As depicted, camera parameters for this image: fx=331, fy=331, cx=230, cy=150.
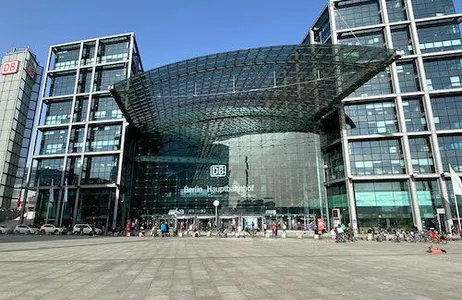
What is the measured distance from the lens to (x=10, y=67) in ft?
274

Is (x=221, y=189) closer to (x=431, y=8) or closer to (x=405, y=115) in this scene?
(x=405, y=115)

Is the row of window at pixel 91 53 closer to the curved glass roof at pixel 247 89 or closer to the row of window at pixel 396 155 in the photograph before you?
the curved glass roof at pixel 247 89

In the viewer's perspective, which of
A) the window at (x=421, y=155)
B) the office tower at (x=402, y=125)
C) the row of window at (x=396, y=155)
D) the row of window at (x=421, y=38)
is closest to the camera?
the office tower at (x=402, y=125)

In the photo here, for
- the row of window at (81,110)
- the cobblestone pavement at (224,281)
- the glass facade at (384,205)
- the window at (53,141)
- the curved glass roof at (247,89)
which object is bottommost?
the cobblestone pavement at (224,281)

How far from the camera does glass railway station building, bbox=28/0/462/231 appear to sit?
45781mm

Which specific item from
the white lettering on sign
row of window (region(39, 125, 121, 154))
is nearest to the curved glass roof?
row of window (region(39, 125, 121, 154))

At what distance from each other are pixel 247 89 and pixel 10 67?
68.1 m

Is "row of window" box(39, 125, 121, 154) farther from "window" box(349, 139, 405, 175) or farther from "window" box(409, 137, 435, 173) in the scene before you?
"window" box(409, 137, 435, 173)

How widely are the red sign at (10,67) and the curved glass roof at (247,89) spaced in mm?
45100

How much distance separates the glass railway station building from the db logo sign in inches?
15.5

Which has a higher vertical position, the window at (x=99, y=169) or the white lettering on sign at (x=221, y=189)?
the window at (x=99, y=169)

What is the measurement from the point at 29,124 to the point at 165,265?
88.8 m

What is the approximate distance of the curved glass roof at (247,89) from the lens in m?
39.6

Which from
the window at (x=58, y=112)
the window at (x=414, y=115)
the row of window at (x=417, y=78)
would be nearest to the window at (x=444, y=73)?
the row of window at (x=417, y=78)
